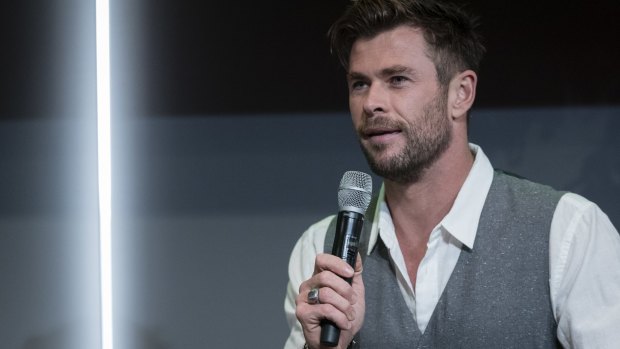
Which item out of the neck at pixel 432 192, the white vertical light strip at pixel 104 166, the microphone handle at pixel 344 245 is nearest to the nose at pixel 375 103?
the neck at pixel 432 192

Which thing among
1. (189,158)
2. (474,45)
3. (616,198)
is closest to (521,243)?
(474,45)

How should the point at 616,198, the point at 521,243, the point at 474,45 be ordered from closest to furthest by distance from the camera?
the point at 521,243 → the point at 474,45 → the point at 616,198

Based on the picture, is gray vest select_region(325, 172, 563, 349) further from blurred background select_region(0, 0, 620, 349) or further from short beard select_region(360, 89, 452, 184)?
blurred background select_region(0, 0, 620, 349)

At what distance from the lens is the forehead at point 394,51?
133cm

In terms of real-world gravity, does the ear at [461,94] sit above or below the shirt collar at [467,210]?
above

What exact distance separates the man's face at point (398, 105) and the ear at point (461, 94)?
21 mm

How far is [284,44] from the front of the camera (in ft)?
6.16

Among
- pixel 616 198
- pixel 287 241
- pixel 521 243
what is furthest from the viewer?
pixel 287 241

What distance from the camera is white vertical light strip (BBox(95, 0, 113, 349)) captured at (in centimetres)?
192

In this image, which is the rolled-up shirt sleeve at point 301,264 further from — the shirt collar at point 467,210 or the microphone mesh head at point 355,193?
the microphone mesh head at point 355,193

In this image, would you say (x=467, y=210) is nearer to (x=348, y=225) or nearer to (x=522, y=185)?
(x=522, y=185)

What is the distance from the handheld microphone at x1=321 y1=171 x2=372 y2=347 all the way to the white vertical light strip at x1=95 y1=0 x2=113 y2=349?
35.9 inches

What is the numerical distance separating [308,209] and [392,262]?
21.2 inches

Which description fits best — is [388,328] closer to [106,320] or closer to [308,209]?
[308,209]
